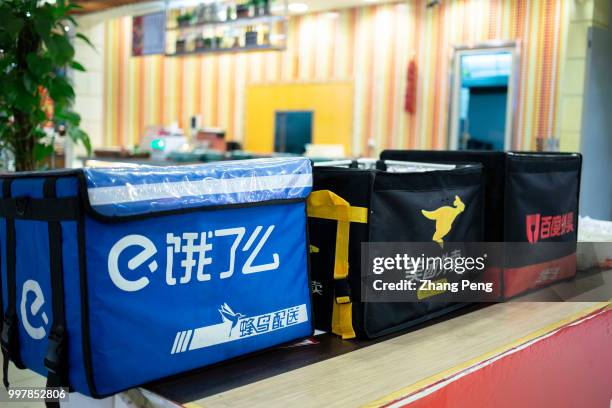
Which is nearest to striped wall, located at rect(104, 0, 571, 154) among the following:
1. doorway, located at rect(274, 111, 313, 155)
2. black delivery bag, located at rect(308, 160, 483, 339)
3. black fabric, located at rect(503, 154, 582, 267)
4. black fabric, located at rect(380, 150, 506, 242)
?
doorway, located at rect(274, 111, 313, 155)

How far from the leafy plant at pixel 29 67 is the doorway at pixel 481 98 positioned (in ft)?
18.0

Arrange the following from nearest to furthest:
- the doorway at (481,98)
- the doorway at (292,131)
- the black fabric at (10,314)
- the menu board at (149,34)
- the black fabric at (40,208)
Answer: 1. the black fabric at (40,208)
2. the black fabric at (10,314)
3. the doorway at (481,98)
4. the menu board at (149,34)
5. the doorway at (292,131)

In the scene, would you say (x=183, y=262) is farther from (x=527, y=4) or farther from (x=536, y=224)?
(x=527, y=4)

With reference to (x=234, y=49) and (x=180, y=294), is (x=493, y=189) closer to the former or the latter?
(x=180, y=294)

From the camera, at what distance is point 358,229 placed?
1.28 metres

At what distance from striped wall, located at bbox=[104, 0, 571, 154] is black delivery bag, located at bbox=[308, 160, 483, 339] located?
5932 mm

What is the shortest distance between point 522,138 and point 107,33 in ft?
23.2

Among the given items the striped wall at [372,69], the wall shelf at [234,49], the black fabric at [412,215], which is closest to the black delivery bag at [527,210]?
the black fabric at [412,215]

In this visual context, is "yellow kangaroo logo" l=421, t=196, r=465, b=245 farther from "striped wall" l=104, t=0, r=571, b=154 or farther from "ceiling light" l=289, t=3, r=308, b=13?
"ceiling light" l=289, t=3, r=308, b=13

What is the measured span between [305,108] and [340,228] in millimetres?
7702

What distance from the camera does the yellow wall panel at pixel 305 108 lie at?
8547mm

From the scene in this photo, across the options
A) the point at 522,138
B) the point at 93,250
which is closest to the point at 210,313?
the point at 93,250

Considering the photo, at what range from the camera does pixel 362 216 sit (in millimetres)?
1277

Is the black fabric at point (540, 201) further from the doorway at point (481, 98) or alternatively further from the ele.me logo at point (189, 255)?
the doorway at point (481, 98)
